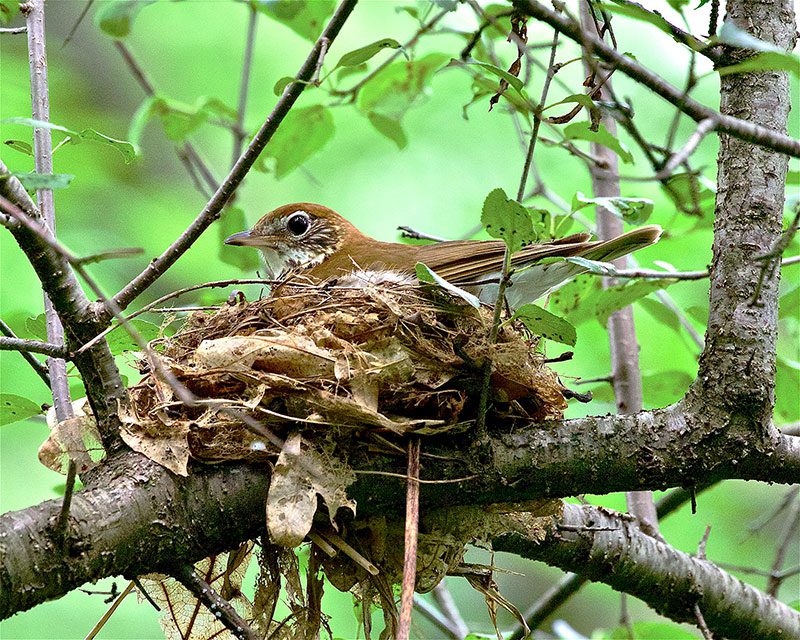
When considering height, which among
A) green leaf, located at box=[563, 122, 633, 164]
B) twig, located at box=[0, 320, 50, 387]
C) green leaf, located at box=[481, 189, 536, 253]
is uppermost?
green leaf, located at box=[563, 122, 633, 164]

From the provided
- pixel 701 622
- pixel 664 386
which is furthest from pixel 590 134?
pixel 701 622

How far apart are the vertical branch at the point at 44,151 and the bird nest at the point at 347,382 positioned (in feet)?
0.93

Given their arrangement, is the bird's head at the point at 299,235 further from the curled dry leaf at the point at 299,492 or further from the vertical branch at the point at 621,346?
the curled dry leaf at the point at 299,492

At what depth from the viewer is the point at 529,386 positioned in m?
2.88

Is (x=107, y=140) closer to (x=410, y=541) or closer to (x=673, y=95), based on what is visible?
(x=410, y=541)

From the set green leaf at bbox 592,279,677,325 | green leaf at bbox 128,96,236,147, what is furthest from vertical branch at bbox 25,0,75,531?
green leaf at bbox 592,279,677,325

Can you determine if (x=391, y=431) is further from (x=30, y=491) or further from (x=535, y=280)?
(x=30, y=491)

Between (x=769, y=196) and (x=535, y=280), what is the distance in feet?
3.19

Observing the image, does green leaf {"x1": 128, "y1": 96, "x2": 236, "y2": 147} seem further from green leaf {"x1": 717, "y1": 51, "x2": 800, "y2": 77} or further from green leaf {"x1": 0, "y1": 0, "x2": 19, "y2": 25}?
green leaf {"x1": 717, "y1": 51, "x2": 800, "y2": 77}

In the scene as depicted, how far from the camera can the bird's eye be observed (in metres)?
5.00

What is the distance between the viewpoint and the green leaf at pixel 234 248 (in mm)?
4605

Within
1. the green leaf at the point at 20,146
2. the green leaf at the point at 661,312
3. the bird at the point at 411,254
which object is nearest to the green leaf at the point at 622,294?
the bird at the point at 411,254

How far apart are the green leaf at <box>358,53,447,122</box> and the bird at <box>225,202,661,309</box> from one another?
2.08 feet

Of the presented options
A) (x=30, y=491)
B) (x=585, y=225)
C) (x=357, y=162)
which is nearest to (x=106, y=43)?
(x=357, y=162)
